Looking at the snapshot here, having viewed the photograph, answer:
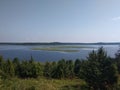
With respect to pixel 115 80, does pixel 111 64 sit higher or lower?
higher

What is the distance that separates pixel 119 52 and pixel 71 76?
17.2 metres

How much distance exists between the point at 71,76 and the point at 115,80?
21973 millimetres

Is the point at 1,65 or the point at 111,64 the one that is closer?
the point at 111,64

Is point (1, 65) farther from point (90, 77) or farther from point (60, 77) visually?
point (90, 77)

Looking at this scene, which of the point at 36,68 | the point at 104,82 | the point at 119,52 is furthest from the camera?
the point at 119,52

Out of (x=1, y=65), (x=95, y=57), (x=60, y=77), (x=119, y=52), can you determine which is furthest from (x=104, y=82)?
(x=119, y=52)

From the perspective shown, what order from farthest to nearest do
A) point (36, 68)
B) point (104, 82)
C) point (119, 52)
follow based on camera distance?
point (119, 52) < point (36, 68) < point (104, 82)

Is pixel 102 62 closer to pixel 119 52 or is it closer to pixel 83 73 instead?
pixel 83 73

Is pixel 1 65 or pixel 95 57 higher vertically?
pixel 95 57

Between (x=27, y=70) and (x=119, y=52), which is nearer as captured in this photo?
(x=27, y=70)

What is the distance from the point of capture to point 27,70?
44.4 metres

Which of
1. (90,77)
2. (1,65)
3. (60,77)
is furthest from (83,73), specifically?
(1,65)

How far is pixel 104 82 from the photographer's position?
24297mm

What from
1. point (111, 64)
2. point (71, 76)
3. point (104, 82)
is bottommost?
point (71, 76)
